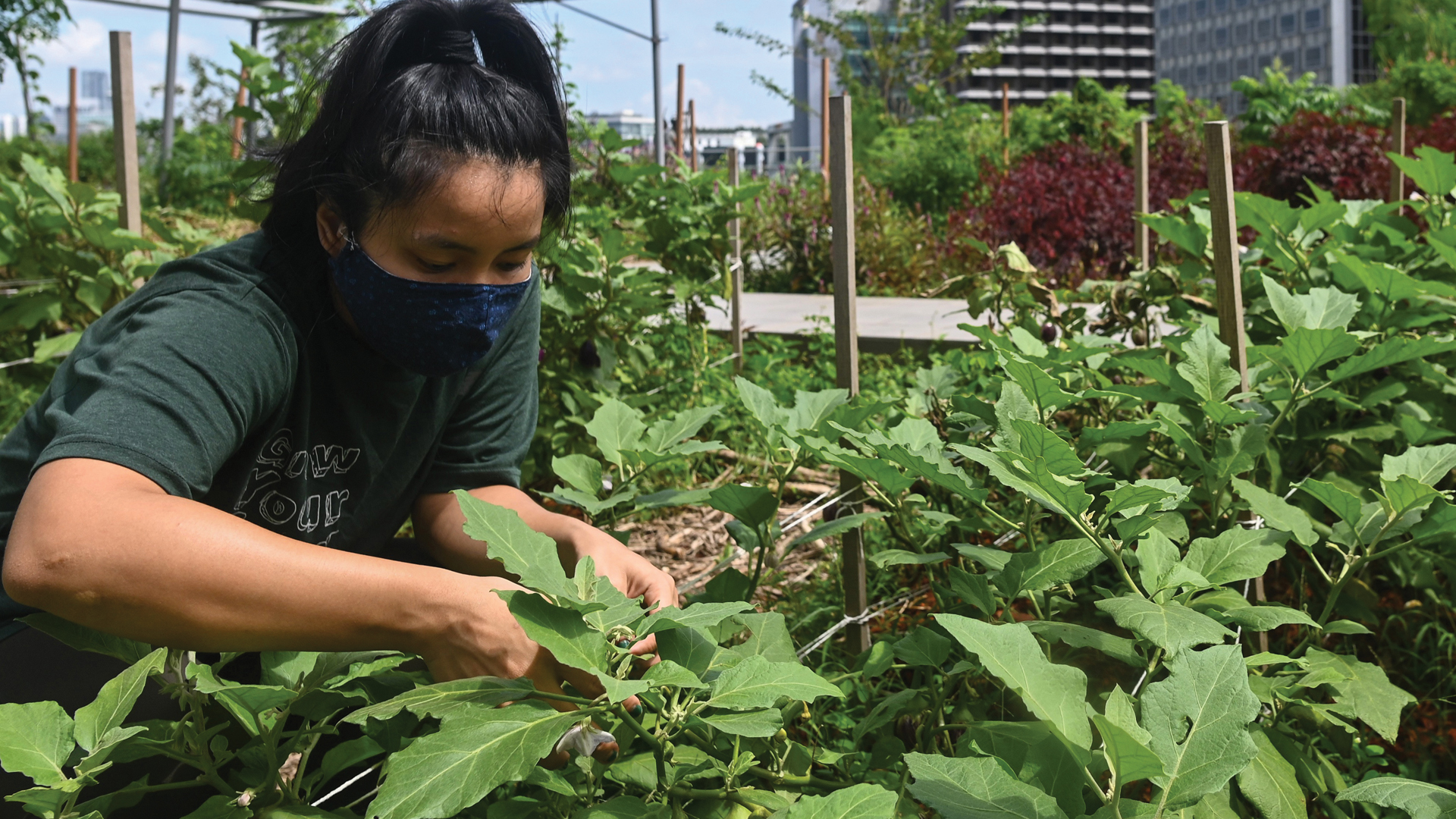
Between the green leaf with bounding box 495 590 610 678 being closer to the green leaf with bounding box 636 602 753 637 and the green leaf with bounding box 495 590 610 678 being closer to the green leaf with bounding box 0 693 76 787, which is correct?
the green leaf with bounding box 636 602 753 637

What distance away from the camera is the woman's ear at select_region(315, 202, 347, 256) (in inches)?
58.2

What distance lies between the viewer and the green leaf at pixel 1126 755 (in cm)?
70

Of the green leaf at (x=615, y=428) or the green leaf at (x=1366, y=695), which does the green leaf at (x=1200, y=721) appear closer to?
the green leaf at (x=1366, y=695)

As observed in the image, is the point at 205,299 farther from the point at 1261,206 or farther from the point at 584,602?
the point at 1261,206

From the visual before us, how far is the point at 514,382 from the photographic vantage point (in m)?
1.90

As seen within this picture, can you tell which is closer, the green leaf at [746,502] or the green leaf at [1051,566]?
the green leaf at [1051,566]

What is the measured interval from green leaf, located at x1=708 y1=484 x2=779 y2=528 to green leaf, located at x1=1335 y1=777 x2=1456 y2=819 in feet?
2.18

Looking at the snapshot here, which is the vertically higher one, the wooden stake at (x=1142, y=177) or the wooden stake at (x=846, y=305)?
the wooden stake at (x=1142, y=177)

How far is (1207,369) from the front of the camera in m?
1.51

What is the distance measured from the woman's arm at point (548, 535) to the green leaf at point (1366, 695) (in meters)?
0.77

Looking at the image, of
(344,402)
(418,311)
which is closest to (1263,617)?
(418,311)

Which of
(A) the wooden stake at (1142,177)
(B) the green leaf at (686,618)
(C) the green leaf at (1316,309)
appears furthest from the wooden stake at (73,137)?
(B) the green leaf at (686,618)

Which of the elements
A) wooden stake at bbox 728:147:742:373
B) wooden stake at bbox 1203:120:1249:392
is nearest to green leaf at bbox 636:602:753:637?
wooden stake at bbox 1203:120:1249:392

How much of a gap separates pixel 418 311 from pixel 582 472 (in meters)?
0.31
